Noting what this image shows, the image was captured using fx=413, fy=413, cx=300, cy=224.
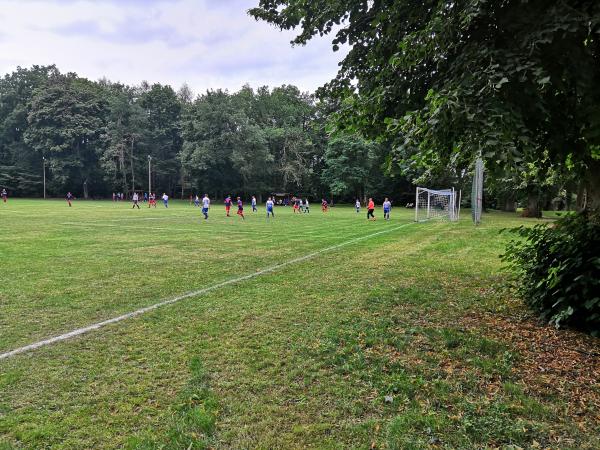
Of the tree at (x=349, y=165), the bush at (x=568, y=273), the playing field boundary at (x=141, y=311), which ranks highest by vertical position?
the tree at (x=349, y=165)

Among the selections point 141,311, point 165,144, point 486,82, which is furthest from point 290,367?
point 165,144

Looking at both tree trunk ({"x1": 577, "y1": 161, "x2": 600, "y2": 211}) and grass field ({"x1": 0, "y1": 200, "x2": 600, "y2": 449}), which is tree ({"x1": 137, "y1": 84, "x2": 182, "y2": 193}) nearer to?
grass field ({"x1": 0, "y1": 200, "x2": 600, "y2": 449})

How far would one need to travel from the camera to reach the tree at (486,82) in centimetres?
349

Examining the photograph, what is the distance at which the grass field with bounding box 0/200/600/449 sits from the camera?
305cm

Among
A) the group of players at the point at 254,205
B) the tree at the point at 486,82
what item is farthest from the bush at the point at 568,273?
the group of players at the point at 254,205

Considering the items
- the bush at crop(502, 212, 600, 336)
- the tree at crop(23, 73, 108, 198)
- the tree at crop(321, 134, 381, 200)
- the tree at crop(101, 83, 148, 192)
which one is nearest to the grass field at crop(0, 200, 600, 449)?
the bush at crop(502, 212, 600, 336)

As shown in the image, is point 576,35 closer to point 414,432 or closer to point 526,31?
point 526,31

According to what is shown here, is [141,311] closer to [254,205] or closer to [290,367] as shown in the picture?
[290,367]

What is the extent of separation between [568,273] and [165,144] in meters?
73.1

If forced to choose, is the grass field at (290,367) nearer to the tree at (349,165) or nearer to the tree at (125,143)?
the tree at (349,165)

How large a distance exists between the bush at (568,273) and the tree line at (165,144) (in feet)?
181

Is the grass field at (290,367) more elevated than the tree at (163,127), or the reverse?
the tree at (163,127)

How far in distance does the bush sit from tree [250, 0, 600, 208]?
58cm

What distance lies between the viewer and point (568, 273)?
488cm
